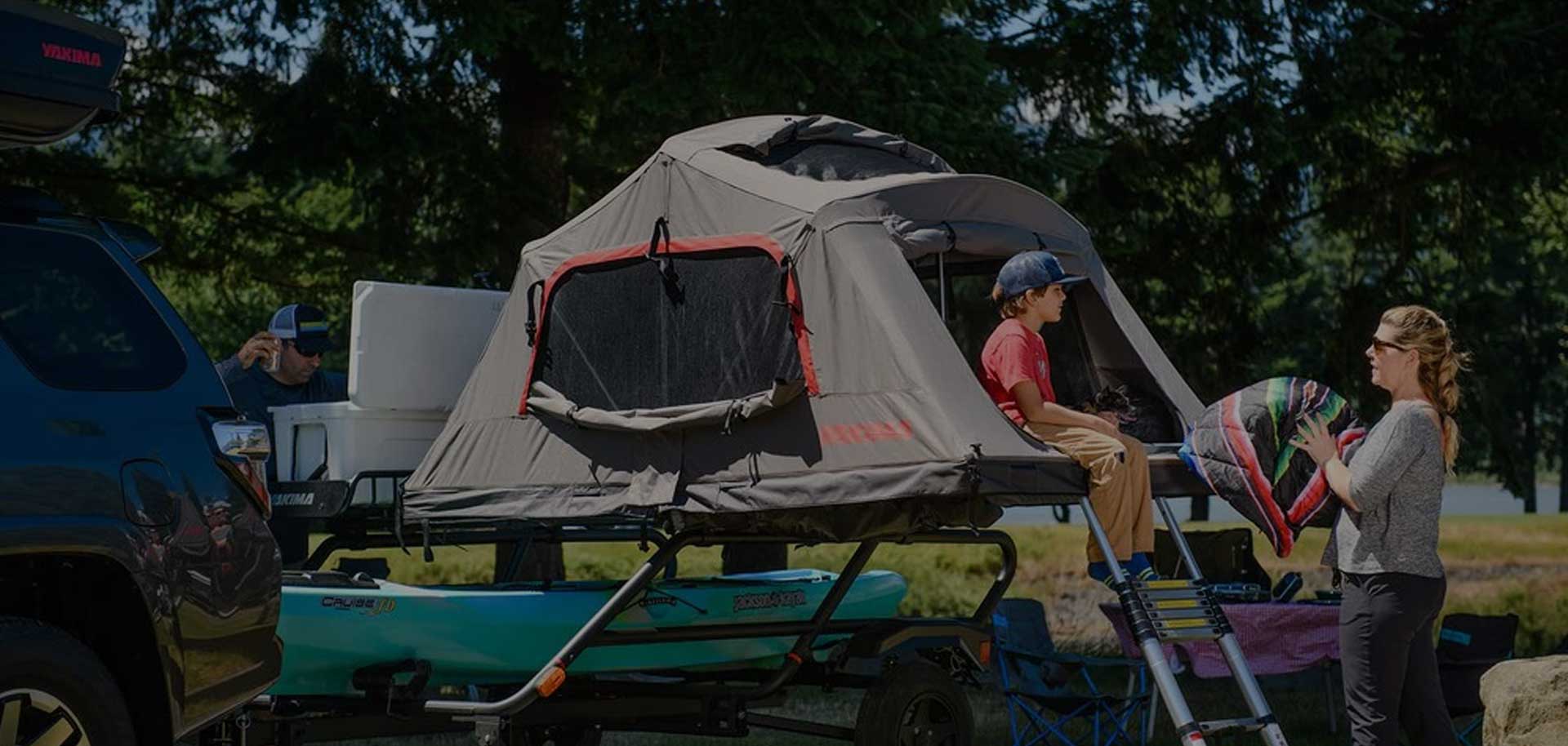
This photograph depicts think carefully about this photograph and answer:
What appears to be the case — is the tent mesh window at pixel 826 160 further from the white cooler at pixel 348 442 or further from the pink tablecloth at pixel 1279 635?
the pink tablecloth at pixel 1279 635

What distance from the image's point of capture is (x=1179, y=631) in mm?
7629

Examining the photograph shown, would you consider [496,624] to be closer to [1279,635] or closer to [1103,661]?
[1103,661]

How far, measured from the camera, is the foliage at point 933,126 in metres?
12.9

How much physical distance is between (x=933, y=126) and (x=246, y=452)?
7465mm

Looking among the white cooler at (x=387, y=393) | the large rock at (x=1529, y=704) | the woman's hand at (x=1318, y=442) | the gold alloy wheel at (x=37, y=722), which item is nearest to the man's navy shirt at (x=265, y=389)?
the white cooler at (x=387, y=393)

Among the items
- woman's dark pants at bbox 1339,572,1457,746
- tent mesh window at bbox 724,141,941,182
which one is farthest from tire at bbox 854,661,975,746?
tent mesh window at bbox 724,141,941,182

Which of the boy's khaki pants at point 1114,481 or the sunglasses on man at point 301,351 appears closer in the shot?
the boy's khaki pants at point 1114,481

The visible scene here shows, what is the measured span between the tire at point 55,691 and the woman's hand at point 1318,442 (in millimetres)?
4271

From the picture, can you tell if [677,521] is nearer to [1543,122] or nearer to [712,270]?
[712,270]

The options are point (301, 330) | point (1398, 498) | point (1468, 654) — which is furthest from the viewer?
point (1468, 654)

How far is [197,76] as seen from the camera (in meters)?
15.3

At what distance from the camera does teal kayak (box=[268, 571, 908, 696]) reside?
7.08m

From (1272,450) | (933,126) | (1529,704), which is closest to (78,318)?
(1272,450)

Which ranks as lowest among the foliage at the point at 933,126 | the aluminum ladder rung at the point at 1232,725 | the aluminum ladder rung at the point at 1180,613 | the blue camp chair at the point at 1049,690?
the blue camp chair at the point at 1049,690
